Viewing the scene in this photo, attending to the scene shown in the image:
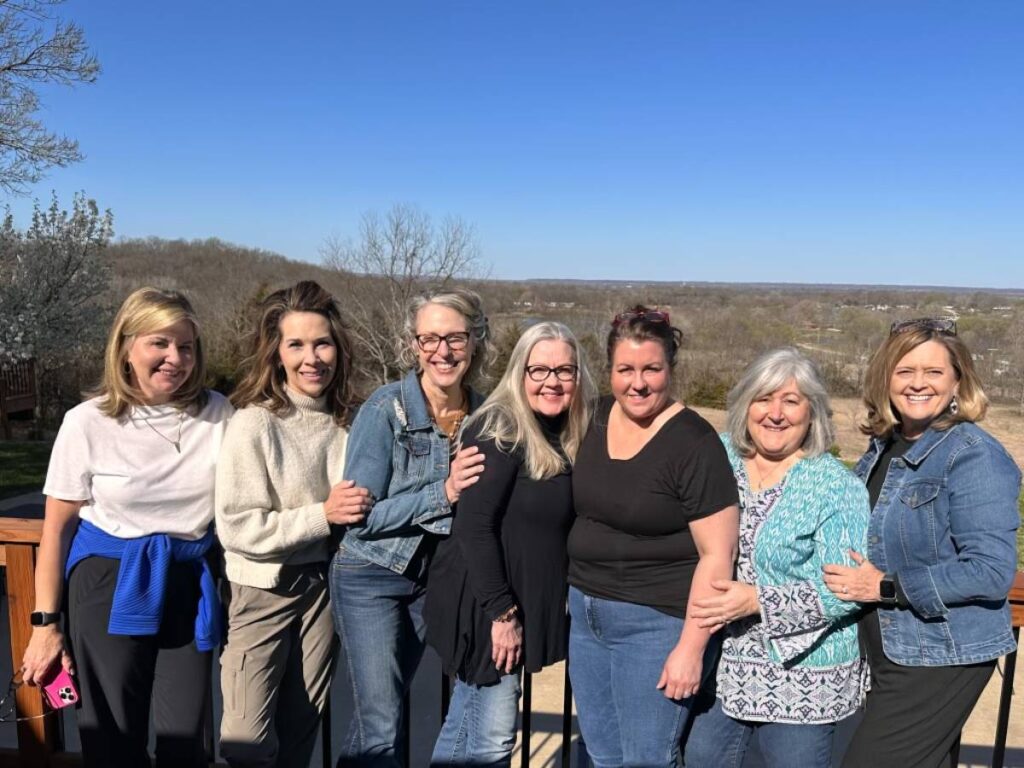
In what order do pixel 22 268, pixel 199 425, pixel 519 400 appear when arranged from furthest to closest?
pixel 22 268
pixel 199 425
pixel 519 400

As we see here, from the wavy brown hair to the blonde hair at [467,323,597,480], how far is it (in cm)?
46

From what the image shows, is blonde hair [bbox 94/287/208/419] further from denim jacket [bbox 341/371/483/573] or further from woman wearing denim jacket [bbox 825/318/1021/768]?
woman wearing denim jacket [bbox 825/318/1021/768]

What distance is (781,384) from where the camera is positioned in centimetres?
199

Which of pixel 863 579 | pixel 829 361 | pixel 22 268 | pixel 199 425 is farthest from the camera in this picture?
pixel 829 361

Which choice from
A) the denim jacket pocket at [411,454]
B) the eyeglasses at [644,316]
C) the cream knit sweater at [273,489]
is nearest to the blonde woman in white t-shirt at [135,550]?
the cream knit sweater at [273,489]

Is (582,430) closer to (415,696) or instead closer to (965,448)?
(965,448)

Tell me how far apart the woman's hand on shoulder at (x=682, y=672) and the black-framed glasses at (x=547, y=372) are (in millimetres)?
735

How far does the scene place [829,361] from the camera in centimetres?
3114

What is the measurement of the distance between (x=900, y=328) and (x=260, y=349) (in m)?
1.84

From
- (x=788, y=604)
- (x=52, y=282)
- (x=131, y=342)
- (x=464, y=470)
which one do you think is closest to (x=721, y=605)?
(x=788, y=604)

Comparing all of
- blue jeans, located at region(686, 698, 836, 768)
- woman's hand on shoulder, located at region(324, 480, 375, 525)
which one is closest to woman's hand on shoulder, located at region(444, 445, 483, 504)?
woman's hand on shoulder, located at region(324, 480, 375, 525)

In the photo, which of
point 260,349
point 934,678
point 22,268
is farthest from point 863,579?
point 22,268

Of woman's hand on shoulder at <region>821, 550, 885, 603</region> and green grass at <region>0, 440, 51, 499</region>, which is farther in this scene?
green grass at <region>0, 440, 51, 499</region>

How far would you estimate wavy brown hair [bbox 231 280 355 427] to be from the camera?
2.16 meters
